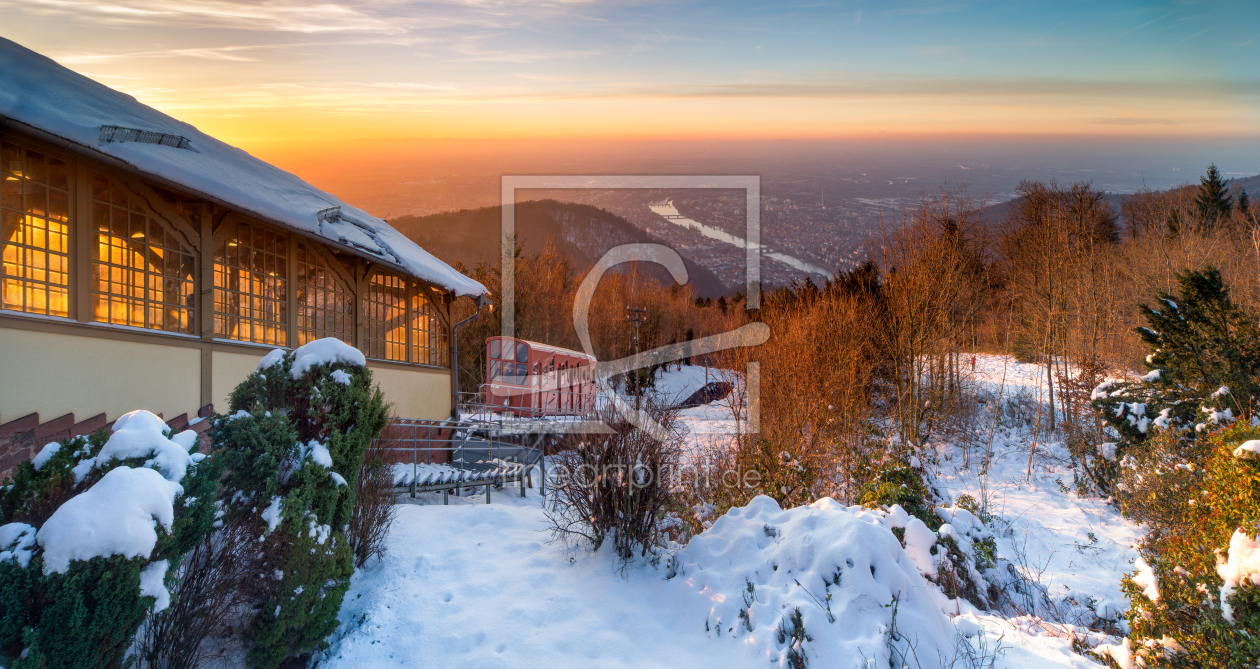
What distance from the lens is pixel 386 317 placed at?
493 inches

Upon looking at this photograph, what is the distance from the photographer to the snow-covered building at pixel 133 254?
5.67 m

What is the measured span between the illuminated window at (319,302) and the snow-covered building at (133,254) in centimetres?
3

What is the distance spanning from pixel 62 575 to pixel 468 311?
98.5ft

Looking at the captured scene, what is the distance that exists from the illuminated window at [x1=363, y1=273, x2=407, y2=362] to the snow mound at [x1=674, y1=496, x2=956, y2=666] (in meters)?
8.53

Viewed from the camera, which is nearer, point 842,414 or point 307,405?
point 307,405

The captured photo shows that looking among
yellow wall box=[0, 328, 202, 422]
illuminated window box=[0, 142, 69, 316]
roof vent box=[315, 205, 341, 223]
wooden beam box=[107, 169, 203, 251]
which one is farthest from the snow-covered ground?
roof vent box=[315, 205, 341, 223]

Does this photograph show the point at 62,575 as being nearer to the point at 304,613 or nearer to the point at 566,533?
the point at 304,613

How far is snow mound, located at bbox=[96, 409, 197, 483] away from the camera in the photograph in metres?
3.43

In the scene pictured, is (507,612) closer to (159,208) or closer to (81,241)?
(81,241)

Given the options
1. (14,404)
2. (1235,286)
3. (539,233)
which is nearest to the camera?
(14,404)

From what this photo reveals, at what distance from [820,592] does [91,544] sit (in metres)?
4.70

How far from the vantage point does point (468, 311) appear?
3225 cm

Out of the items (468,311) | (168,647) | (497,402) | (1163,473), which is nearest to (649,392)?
(168,647)

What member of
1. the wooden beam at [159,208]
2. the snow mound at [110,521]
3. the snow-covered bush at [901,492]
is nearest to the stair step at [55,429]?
the wooden beam at [159,208]
